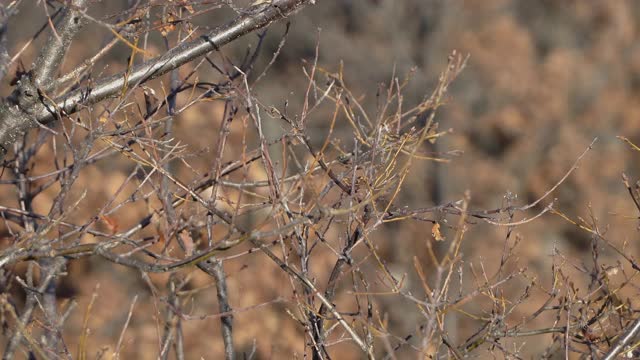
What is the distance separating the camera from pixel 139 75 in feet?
8.34

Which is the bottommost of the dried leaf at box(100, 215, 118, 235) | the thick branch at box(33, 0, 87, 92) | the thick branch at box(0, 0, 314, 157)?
the dried leaf at box(100, 215, 118, 235)

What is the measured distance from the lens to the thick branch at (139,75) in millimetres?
2520

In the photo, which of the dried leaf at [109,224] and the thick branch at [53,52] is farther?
the dried leaf at [109,224]

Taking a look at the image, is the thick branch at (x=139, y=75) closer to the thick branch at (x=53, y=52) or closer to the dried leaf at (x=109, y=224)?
the thick branch at (x=53, y=52)

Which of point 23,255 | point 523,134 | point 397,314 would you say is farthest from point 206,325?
point 23,255

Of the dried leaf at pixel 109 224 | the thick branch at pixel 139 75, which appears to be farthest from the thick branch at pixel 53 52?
the dried leaf at pixel 109 224

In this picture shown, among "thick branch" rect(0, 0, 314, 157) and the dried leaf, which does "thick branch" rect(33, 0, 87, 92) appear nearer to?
"thick branch" rect(0, 0, 314, 157)

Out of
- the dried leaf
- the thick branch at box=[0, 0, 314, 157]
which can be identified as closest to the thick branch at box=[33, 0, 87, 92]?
the thick branch at box=[0, 0, 314, 157]

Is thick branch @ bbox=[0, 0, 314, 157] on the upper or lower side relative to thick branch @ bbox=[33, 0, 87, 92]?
lower

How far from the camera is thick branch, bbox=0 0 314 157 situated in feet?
8.27

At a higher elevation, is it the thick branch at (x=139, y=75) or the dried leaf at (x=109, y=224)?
the thick branch at (x=139, y=75)

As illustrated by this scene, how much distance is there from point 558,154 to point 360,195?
5.94m

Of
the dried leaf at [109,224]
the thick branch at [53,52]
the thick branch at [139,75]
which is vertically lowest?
the dried leaf at [109,224]

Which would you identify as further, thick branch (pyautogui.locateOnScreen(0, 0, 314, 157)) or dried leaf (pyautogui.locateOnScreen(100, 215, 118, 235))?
dried leaf (pyautogui.locateOnScreen(100, 215, 118, 235))
